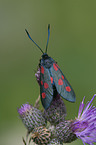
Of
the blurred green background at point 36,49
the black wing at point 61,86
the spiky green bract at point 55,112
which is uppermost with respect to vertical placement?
the blurred green background at point 36,49

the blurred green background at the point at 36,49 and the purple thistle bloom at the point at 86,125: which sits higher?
the blurred green background at the point at 36,49

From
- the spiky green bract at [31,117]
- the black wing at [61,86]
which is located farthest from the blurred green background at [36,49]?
the black wing at [61,86]

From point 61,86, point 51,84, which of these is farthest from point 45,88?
point 61,86

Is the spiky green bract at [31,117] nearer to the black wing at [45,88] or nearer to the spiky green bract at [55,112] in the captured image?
the spiky green bract at [55,112]

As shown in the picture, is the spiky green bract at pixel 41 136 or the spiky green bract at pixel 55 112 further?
the spiky green bract at pixel 55 112

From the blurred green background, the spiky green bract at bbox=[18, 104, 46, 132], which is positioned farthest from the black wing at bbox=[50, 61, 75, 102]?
the blurred green background

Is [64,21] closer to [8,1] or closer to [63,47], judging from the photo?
[63,47]

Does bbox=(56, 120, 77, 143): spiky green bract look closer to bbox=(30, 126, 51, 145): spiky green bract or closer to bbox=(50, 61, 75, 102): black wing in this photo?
bbox=(30, 126, 51, 145): spiky green bract
